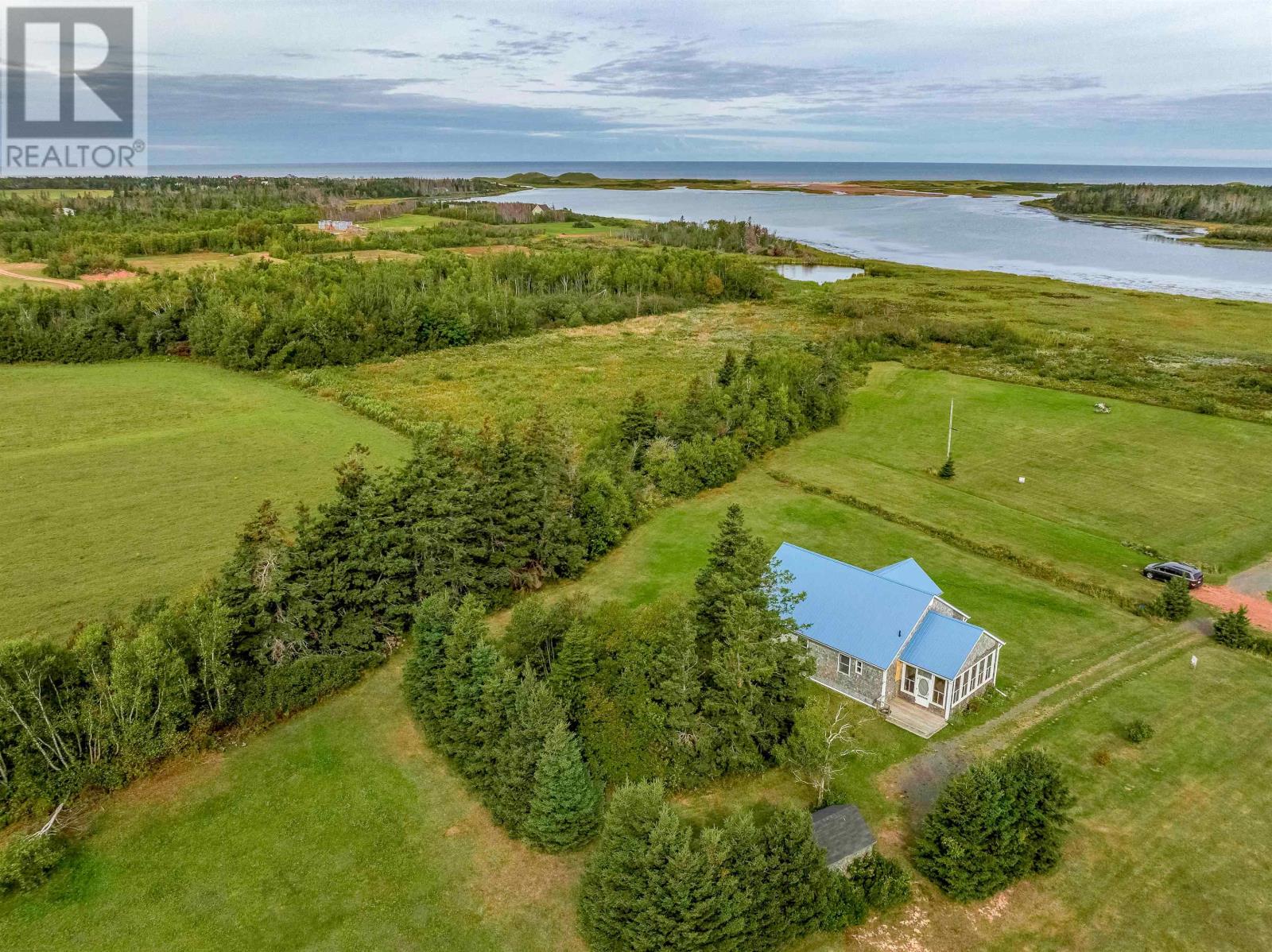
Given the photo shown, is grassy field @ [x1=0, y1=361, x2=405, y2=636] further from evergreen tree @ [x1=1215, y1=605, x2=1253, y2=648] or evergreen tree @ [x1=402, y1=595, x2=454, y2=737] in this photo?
evergreen tree @ [x1=1215, y1=605, x2=1253, y2=648]

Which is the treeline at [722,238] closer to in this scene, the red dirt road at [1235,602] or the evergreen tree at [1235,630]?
the red dirt road at [1235,602]

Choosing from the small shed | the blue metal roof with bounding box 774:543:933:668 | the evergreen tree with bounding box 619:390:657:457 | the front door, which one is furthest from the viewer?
the evergreen tree with bounding box 619:390:657:457

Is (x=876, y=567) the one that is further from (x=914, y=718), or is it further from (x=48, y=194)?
(x=48, y=194)

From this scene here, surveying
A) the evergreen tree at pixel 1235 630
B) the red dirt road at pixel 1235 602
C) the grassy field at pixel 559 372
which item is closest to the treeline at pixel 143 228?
the grassy field at pixel 559 372

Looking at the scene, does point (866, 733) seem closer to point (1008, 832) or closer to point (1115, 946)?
point (1008, 832)

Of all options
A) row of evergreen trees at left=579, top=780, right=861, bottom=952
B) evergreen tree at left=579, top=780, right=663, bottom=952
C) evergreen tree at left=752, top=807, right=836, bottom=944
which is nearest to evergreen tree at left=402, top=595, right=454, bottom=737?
row of evergreen trees at left=579, top=780, right=861, bottom=952

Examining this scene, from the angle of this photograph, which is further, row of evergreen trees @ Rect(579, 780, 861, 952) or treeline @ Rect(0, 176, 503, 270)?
treeline @ Rect(0, 176, 503, 270)

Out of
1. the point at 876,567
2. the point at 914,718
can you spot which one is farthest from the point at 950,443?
the point at 914,718
